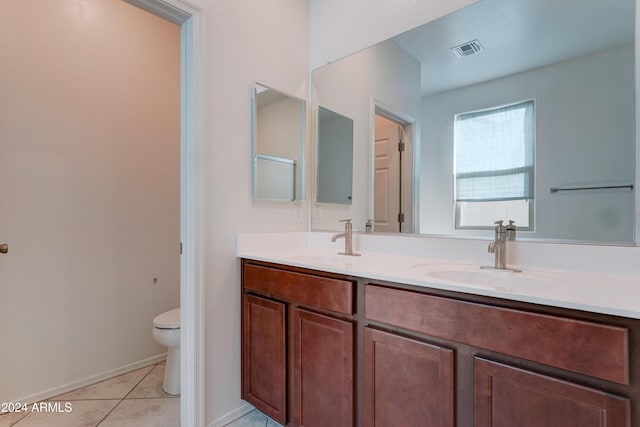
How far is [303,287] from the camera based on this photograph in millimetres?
1346

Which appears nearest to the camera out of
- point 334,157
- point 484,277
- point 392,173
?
point 484,277

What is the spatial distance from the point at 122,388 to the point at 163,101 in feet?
6.38

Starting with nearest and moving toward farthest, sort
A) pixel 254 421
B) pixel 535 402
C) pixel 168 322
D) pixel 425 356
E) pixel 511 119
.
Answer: pixel 535 402
pixel 425 356
pixel 511 119
pixel 254 421
pixel 168 322

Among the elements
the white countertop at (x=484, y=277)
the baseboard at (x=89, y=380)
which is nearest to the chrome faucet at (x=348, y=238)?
the white countertop at (x=484, y=277)

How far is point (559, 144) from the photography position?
1.21 meters

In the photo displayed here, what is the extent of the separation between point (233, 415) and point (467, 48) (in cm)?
216

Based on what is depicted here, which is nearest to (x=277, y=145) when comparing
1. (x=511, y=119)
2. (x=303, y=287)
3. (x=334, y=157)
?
(x=334, y=157)

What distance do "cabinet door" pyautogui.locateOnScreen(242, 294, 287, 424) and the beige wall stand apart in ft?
3.44

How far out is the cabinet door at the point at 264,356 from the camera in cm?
143

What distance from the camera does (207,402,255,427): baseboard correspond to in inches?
61.0

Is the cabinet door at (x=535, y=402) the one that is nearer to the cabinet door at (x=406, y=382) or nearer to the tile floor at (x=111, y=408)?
the cabinet door at (x=406, y=382)

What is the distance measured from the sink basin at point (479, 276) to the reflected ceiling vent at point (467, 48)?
0.99 meters

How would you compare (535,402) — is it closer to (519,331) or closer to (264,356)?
(519,331)

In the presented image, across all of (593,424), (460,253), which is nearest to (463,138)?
(460,253)
